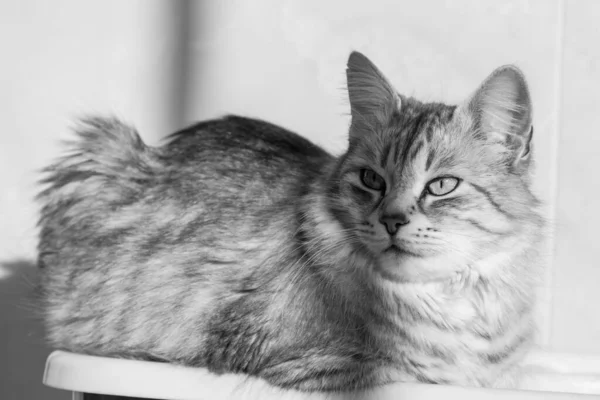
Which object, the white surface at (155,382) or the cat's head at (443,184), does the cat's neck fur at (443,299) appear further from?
the white surface at (155,382)

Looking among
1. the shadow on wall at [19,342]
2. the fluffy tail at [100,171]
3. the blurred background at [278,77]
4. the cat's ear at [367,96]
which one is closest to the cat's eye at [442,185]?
the cat's ear at [367,96]

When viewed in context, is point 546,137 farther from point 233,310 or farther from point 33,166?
point 33,166

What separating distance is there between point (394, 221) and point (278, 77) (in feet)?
3.86

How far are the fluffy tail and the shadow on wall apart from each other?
67 cm

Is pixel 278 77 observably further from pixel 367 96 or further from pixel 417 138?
pixel 417 138

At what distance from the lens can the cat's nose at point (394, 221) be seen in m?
1.40

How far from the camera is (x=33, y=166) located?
2.50 m

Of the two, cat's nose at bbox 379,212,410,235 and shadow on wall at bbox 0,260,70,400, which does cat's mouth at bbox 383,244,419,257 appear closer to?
cat's nose at bbox 379,212,410,235

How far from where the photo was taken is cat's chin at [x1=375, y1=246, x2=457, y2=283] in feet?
4.67

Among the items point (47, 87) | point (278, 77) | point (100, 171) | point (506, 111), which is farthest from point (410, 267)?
point (47, 87)

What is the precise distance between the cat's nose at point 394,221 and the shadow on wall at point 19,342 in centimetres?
154

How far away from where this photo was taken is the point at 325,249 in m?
1.58

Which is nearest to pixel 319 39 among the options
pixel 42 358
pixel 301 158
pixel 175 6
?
pixel 175 6

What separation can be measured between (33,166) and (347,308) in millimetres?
1453
